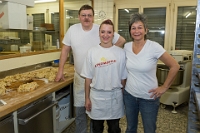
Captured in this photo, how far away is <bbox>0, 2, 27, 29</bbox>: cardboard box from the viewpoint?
5.77ft

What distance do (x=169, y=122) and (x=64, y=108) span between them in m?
1.42

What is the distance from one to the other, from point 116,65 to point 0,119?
0.85 metres

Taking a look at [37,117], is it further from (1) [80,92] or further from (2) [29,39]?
(2) [29,39]

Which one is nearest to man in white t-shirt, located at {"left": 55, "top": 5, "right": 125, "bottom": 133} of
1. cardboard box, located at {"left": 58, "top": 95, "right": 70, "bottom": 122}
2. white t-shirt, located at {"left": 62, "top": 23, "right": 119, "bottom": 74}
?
white t-shirt, located at {"left": 62, "top": 23, "right": 119, "bottom": 74}

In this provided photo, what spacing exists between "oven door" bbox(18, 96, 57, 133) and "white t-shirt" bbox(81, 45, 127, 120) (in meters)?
0.46

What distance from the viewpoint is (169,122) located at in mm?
2424

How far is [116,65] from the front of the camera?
4.35 feet

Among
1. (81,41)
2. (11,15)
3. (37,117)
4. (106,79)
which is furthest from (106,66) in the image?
(11,15)

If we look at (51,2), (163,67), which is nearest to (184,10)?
(163,67)

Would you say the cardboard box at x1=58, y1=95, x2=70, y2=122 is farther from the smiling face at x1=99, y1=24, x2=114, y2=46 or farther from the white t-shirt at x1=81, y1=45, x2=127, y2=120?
the smiling face at x1=99, y1=24, x2=114, y2=46

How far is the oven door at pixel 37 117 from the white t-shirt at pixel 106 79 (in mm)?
456

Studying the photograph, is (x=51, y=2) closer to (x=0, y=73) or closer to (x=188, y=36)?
(x=0, y=73)

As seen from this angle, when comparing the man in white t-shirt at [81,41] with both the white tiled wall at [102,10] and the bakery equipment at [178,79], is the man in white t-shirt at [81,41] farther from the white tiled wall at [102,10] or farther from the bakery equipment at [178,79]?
the white tiled wall at [102,10]

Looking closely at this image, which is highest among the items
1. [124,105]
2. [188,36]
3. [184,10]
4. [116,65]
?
[184,10]
